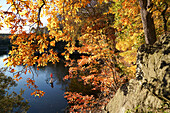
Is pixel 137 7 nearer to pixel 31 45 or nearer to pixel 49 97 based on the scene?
pixel 31 45

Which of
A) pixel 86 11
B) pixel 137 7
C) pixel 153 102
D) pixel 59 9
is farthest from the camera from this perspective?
pixel 86 11

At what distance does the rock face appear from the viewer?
9.69 ft

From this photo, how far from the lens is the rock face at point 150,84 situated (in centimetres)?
295

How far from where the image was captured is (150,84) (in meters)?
3.34

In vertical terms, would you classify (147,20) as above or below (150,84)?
above

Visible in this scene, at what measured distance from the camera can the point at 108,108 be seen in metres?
4.52

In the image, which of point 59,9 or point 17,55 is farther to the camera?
point 59,9

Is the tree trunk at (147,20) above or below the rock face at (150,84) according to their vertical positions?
above

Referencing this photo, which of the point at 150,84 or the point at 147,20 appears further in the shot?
the point at 147,20

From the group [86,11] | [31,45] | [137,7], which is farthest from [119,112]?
[86,11]

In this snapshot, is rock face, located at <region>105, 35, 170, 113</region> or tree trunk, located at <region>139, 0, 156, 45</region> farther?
tree trunk, located at <region>139, 0, 156, 45</region>

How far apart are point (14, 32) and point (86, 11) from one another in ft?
40.1

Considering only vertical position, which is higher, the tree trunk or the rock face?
the tree trunk

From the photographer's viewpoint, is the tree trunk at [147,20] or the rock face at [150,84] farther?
the tree trunk at [147,20]
